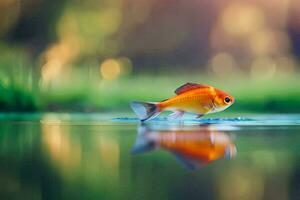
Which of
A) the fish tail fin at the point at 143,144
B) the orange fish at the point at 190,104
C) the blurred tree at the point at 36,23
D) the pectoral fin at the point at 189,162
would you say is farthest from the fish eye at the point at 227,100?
the blurred tree at the point at 36,23

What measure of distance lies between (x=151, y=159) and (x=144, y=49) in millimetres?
585

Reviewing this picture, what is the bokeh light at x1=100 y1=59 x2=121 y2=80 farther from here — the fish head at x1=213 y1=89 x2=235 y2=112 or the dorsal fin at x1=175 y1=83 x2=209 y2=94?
the fish head at x1=213 y1=89 x2=235 y2=112

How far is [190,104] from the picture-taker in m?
1.26

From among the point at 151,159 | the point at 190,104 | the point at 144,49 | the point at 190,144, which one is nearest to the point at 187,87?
the point at 190,104

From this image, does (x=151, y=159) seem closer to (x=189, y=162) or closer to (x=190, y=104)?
(x=189, y=162)

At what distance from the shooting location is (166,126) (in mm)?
1254

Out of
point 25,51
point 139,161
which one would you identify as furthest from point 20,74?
point 139,161

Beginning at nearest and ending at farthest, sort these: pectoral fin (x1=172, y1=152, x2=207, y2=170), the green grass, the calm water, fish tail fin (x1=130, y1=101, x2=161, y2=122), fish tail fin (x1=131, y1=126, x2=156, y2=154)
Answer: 1. the calm water
2. pectoral fin (x1=172, y1=152, x2=207, y2=170)
3. fish tail fin (x1=131, y1=126, x2=156, y2=154)
4. fish tail fin (x1=130, y1=101, x2=161, y2=122)
5. the green grass

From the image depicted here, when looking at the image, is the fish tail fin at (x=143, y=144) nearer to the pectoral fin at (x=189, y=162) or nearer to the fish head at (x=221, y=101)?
the pectoral fin at (x=189, y=162)

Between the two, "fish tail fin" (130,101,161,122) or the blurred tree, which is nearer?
"fish tail fin" (130,101,161,122)

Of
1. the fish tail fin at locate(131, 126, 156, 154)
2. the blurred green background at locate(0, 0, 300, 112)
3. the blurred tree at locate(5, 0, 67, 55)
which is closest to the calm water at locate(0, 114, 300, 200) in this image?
the fish tail fin at locate(131, 126, 156, 154)

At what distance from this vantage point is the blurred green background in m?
1.39

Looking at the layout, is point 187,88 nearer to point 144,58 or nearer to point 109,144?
point 144,58

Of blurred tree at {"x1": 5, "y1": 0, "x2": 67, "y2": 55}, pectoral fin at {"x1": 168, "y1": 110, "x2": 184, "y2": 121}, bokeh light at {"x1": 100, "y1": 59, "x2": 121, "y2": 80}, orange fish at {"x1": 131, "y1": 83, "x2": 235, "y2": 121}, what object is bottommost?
pectoral fin at {"x1": 168, "y1": 110, "x2": 184, "y2": 121}
